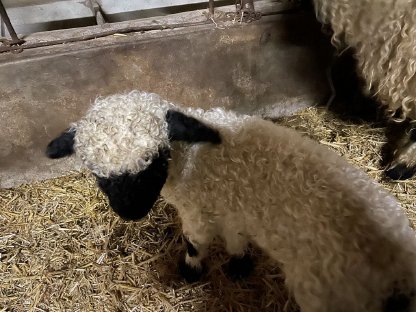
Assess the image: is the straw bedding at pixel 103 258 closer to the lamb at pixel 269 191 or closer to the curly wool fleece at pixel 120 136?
the lamb at pixel 269 191

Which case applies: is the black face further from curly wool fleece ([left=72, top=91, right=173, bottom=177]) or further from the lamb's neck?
the lamb's neck

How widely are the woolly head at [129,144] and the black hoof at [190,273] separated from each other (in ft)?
2.64

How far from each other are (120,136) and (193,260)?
104cm

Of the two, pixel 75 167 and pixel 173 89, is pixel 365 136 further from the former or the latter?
pixel 75 167

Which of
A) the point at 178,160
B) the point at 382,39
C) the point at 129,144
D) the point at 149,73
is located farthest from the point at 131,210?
the point at 382,39

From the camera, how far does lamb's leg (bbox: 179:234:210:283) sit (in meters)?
2.62

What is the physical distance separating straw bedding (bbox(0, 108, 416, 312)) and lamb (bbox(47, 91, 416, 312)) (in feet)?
1.64

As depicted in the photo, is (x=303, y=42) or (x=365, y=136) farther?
(x=365, y=136)

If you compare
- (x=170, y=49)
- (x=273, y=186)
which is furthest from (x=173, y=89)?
(x=273, y=186)

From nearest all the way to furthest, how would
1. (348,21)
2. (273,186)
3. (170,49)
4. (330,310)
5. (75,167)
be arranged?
(330,310) → (273,186) → (348,21) → (170,49) → (75,167)

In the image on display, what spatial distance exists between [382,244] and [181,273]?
137 cm

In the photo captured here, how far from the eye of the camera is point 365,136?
3.50 meters

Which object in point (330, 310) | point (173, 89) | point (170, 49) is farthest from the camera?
point (173, 89)

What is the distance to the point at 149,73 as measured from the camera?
3.08 metres
